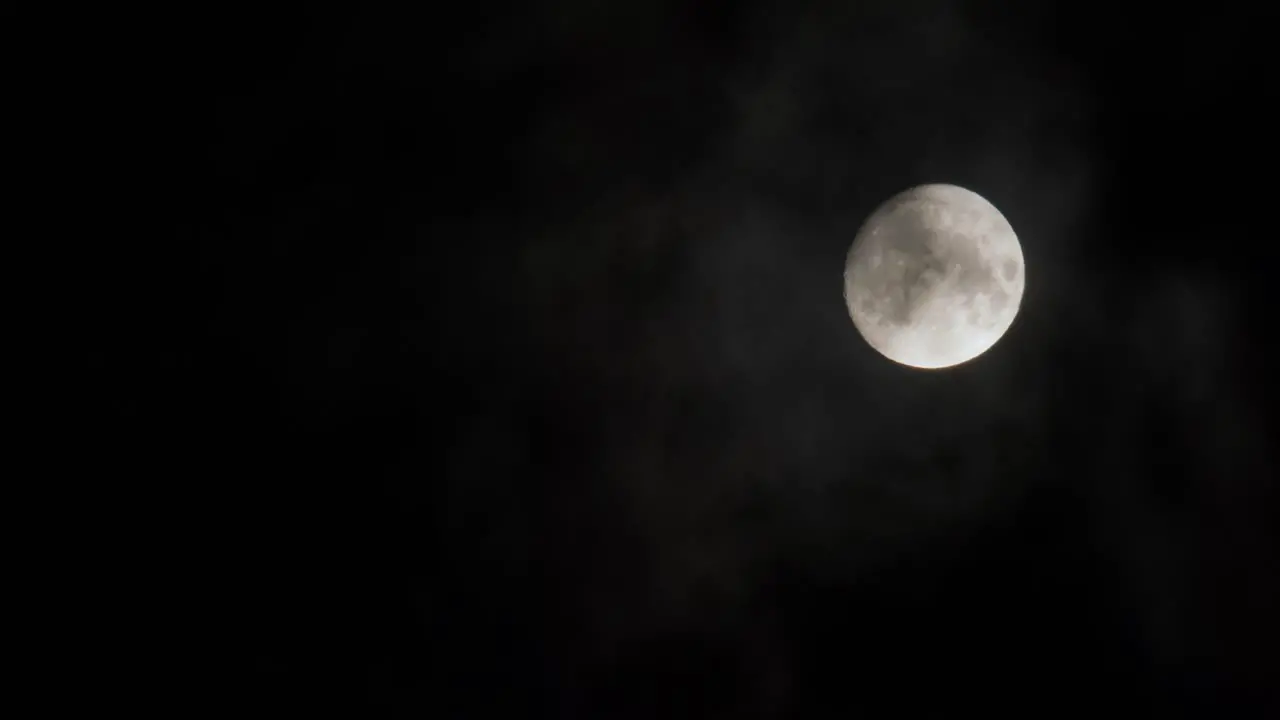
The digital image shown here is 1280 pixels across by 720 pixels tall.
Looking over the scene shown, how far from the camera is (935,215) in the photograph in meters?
7.46

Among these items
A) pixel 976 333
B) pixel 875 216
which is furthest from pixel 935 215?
pixel 976 333

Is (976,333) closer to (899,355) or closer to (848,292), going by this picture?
(899,355)

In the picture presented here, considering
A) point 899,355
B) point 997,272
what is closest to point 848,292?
point 899,355

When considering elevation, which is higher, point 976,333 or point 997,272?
point 997,272

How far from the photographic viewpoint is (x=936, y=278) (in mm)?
7012

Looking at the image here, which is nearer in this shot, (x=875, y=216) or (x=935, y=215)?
(x=935, y=215)

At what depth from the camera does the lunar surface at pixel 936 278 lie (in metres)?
7.05

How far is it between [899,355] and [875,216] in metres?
1.57

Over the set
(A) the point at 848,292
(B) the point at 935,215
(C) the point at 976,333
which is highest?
(B) the point at 935,215

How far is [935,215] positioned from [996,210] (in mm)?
749

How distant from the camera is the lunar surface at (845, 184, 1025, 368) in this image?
7.05 m

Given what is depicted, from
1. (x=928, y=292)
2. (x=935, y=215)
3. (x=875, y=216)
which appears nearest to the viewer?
(x=928, y=292)

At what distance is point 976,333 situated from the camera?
23.8 feet

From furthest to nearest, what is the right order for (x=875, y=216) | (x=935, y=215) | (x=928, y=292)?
(x=875, y=216) < (x=935, y=215) < (x=928, y=292)
